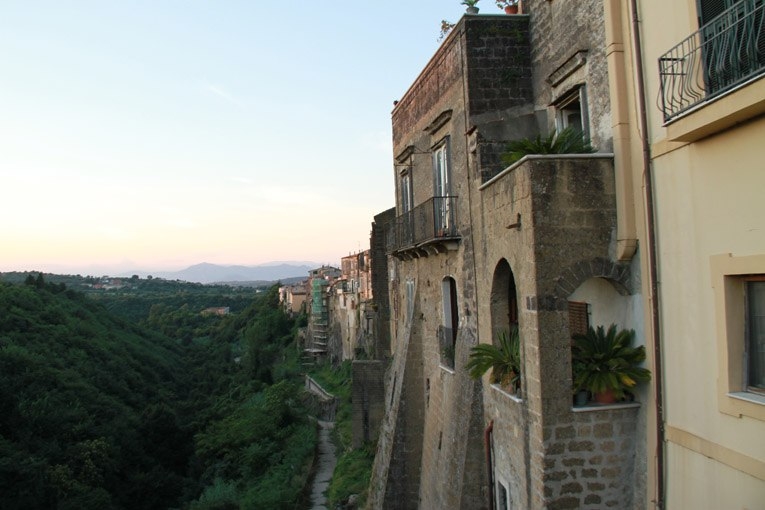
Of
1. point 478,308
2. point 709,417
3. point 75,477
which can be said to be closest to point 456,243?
point 478,308

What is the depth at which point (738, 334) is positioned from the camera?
5.27 meters

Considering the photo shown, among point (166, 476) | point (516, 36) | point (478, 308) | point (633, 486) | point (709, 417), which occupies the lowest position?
point (166, 476)

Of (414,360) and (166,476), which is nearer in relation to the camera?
(414,360)

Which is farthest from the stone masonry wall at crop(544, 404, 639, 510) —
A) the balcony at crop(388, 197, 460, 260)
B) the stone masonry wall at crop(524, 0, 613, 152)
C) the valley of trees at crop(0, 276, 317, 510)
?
the valley of trees at crop(0, 276, 317, 510)

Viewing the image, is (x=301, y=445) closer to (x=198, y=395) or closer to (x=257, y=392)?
(x=257, y=392)

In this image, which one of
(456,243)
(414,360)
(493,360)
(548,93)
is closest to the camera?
(493,360)

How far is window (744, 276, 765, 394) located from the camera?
5.16 metres

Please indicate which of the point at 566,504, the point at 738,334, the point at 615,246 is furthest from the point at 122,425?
the point at 738,334

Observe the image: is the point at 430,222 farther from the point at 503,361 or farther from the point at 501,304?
the point at 503,361

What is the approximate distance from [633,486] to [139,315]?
116886mm

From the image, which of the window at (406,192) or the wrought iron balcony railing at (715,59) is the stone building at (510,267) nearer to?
the window at (406,192)

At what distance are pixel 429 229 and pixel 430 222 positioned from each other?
6.1 inches

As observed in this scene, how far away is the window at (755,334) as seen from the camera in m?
5.16

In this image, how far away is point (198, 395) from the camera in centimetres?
5238
